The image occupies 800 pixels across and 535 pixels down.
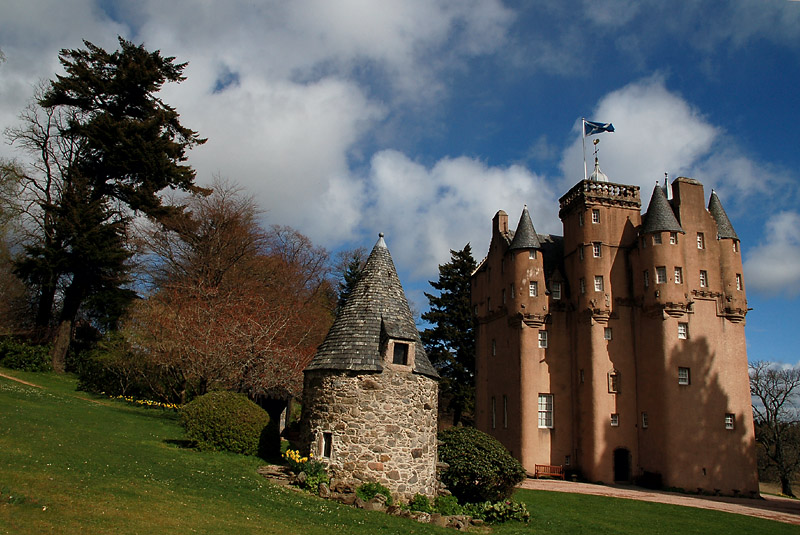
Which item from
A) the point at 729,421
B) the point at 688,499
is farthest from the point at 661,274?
the point at 688,499

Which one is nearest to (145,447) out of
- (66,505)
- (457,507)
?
(66,505)

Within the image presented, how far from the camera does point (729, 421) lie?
97.5ft

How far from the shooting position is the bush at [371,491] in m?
14.7

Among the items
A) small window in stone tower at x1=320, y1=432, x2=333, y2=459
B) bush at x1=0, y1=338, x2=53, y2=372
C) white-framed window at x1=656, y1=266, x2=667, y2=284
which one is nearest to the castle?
white-framed window at x1=656, y1=266, x2=667, y2=284

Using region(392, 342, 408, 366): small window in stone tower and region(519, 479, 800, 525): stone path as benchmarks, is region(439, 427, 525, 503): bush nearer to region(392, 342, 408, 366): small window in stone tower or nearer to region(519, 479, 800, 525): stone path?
region(392, 342, 408, 366): small window in stone tower

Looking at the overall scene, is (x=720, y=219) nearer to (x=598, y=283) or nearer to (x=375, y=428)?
(x=598, y=283)

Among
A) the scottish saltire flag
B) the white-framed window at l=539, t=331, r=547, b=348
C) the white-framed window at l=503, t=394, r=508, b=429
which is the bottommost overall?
the white-framed window at l=503, t=394, r=508, b=429

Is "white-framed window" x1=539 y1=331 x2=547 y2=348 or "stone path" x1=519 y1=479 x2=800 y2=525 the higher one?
"white-framed window" x1=539 y1=331 x2=547 y2=348

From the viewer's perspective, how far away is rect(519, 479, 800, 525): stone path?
22188 millimetres

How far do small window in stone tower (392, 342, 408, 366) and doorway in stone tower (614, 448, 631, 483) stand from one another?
65.2ft

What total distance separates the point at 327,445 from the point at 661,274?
2321cm

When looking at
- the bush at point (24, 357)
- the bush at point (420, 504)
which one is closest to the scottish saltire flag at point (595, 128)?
the bush at point (420, 504)

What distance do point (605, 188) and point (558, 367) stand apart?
11.5 meters

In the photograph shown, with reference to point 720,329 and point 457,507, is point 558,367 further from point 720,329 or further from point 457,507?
point 457,507
